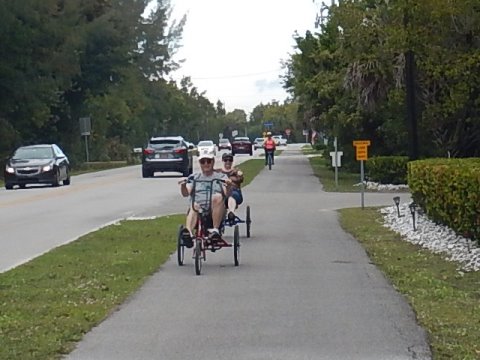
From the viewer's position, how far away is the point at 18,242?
18.0 m

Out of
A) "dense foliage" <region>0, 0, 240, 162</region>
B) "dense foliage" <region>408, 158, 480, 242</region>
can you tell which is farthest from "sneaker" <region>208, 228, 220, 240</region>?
"dense foliage" <region>0, 0, 240, 162</region>

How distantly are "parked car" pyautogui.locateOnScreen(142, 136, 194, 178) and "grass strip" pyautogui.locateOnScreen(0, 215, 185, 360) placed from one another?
24129mm

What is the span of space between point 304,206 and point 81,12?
1559 inches

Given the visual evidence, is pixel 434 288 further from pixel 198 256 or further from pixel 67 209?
pixel 67 209

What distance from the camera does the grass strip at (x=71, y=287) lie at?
8.88 meters

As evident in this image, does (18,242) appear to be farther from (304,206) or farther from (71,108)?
(71,108)

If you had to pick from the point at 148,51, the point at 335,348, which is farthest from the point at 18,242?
the point at 148,51

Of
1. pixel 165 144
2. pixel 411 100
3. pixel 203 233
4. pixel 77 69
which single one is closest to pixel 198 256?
pixel 203 233

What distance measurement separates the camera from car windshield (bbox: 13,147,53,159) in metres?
37.7

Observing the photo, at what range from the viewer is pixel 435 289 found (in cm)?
1173

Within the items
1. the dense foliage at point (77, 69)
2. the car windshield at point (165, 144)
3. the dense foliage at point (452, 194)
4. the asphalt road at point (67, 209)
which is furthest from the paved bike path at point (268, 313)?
the dense foliage at point (77, 69)

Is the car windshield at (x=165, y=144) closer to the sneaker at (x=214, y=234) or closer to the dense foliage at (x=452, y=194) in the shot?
the dense foliage at (x=452, y=194)

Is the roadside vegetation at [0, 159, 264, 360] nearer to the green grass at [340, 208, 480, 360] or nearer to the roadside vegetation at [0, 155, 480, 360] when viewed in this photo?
the roadside vegetation at [0, 155, 480, 360]

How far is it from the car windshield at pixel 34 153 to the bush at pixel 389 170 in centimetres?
1141
